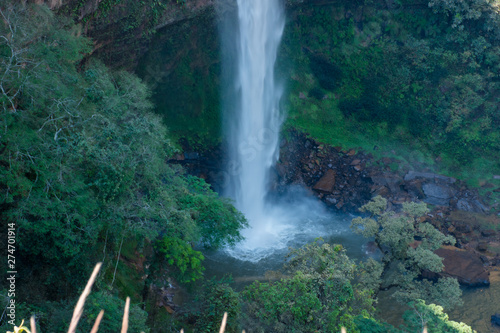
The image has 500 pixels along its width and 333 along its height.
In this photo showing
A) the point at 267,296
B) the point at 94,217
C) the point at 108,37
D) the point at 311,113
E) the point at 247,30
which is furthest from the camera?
the point at 311,113

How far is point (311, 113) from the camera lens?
22.8 metres

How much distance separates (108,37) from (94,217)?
892 centimetres

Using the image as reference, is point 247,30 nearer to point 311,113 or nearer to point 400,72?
point 311,113

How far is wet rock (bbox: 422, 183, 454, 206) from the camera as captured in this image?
18995 mm

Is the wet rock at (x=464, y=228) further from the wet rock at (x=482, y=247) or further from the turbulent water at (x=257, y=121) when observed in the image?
the turbulent water at (x=257, y=121)

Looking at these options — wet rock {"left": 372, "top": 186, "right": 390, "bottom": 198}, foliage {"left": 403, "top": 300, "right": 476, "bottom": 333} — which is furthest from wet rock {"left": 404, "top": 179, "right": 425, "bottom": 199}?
foliage {"left": 403, "top": 300, "right": 476, "bottom": 333}

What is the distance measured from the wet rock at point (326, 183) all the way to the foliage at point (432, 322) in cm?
959

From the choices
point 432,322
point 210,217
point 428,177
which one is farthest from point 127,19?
point 428,177

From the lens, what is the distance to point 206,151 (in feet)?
69.7

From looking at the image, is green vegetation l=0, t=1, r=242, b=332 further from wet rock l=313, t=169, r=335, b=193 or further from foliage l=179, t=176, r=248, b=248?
wet rock l=313, t=169, r=335, b=193

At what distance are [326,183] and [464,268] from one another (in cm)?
690

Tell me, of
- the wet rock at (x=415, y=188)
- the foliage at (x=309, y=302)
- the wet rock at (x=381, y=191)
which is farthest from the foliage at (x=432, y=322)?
the wet rock at (x=415, y=188)

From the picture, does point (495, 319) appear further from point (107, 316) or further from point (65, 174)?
→ point (65, 174)

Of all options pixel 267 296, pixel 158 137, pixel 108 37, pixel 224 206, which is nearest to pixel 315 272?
pixel 267 296
